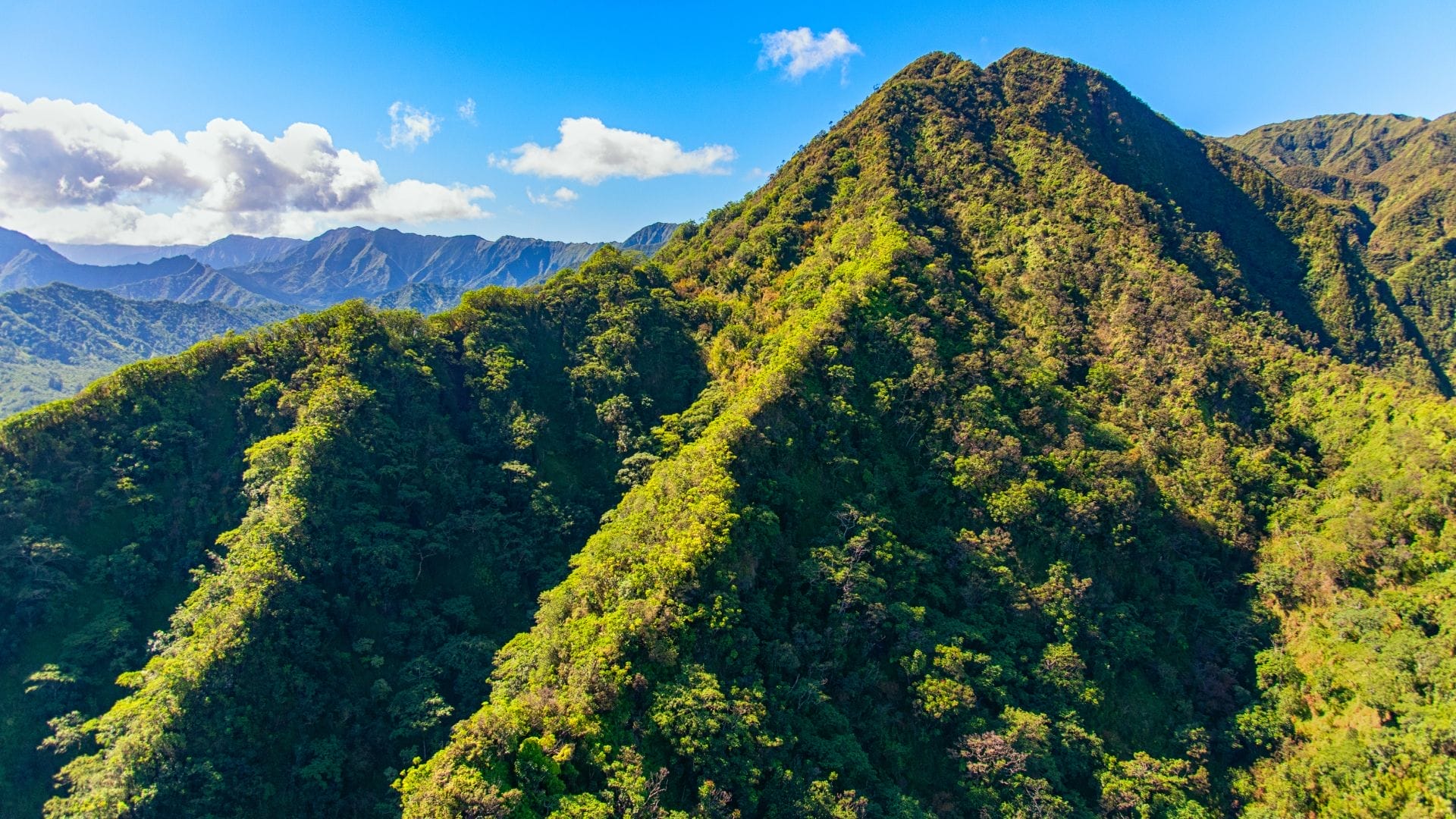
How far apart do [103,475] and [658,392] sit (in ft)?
152

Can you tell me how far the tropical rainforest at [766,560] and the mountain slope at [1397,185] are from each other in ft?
173

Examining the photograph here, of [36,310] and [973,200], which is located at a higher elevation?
[973,200]

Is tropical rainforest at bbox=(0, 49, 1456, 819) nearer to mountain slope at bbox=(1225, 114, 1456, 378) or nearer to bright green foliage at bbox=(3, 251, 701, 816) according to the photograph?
bright green foliage at bbox=(3, 251, 701, 816)

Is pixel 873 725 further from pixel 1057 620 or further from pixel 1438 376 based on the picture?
pixel 1438 376

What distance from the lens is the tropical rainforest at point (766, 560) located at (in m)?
33.4

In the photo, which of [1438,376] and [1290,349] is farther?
[1438,376]

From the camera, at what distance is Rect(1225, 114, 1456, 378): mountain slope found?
316 ft

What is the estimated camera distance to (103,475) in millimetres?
45719

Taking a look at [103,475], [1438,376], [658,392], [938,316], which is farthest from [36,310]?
[1438,376]

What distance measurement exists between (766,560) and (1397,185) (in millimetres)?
167412

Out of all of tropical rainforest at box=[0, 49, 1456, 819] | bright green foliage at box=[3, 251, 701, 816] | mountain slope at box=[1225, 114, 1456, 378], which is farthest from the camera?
mountain slope at box=[1225, 114, 1456, 378]

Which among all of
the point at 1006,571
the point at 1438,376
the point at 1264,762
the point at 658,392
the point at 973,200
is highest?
the point at 973,200

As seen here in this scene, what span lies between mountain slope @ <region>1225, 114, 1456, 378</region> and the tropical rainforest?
173ft

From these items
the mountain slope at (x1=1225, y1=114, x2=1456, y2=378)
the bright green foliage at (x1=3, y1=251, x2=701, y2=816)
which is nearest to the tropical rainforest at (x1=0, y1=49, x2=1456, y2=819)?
the bright green foliage at (x1=3, y1=251, x2=701, y2=816)
